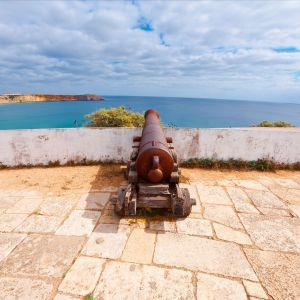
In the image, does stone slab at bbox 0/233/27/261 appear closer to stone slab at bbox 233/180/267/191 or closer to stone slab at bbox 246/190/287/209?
stone slab at bbox 246/190/287/209

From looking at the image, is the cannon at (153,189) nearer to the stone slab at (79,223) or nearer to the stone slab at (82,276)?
the stone slab at (79,223)

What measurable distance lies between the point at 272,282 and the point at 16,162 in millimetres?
6326

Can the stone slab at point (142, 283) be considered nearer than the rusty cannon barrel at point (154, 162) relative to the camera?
Yes

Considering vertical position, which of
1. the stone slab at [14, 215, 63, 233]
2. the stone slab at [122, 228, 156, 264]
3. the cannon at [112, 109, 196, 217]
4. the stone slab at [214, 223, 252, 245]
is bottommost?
the stone slab at [14, 215, 63, 233]

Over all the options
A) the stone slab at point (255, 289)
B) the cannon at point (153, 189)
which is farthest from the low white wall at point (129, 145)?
the stone slab at point (255, 289)

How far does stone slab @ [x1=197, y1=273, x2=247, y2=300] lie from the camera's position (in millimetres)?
2371

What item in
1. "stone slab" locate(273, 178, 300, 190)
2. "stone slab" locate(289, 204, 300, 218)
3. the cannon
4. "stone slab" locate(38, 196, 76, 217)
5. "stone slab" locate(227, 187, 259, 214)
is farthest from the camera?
"stone slab" locate(273, 178, 300, 190)

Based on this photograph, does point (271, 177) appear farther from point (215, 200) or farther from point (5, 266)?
point (5, 266)

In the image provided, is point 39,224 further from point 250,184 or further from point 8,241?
point 250,184

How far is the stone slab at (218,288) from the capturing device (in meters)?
2.37

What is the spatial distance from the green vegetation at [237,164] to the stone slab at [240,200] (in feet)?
4.61

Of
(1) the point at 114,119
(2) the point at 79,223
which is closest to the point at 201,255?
(2) the point at 79,223

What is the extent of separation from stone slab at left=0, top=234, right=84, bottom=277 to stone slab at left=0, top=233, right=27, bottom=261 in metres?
0.08

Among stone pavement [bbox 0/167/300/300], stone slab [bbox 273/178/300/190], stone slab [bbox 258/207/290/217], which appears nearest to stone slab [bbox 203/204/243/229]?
stone pavement [bbox 0/167/300/300]
